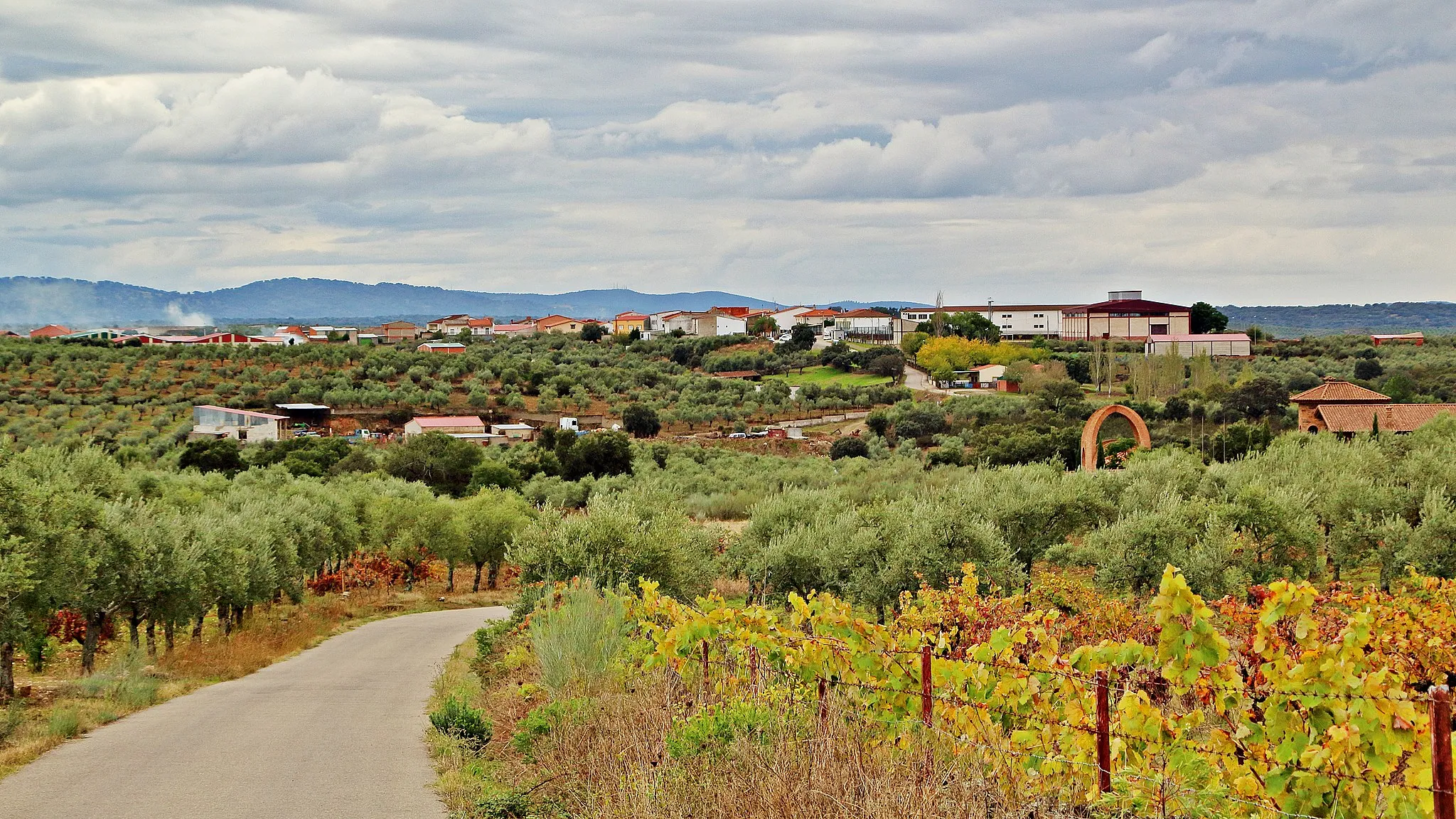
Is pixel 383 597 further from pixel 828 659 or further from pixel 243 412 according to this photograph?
pixel 243 412

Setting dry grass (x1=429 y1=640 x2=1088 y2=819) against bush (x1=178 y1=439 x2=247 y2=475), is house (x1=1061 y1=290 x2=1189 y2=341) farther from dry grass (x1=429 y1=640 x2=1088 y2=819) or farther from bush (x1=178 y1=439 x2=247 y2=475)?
dry grass (x1=429 y1=640 x2=1088 y2=819)

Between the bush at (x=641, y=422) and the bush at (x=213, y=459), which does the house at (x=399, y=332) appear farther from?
the bush at (x=213, y=459)

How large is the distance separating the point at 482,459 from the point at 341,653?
39326 mm

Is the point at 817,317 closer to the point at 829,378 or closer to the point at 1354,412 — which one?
the point at 829,378

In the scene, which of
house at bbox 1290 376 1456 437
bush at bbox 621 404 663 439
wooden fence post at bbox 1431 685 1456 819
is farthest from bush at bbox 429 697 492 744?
bush at bbox 621 404 663 439

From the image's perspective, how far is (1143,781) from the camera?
5402mm

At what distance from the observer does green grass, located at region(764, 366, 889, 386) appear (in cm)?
Result: 10188

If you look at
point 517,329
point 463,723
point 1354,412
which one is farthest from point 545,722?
point 517,329

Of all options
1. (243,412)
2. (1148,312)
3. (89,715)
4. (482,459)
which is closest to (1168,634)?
(89,715)

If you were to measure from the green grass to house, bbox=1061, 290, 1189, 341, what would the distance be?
37990 millimetres

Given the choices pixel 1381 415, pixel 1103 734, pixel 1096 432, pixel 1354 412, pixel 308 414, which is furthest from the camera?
pixel 308 414

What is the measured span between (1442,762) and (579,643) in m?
8.91

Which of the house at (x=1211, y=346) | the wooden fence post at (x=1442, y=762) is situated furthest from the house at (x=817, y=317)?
the wooden fence post at (x=1442, y=762)

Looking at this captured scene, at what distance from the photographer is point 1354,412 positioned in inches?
2137
